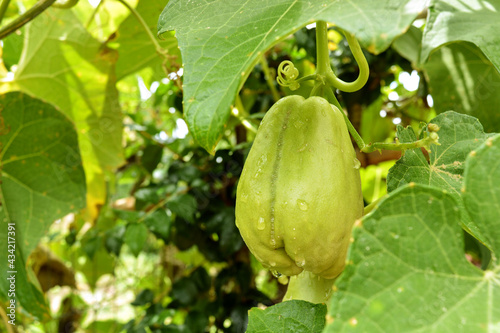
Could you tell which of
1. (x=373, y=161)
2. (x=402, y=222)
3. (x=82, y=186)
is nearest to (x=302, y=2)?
(x=402, y=222)

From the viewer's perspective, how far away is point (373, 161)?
3.19ft

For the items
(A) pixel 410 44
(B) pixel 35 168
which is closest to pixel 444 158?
(A) pixel 410 44

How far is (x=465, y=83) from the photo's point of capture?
0.87 metres

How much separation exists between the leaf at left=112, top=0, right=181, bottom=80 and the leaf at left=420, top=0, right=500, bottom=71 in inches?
24.4

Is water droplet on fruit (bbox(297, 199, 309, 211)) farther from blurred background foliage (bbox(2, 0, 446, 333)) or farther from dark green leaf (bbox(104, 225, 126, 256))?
dark green leaf (bbox(104, 225, 126, 256))

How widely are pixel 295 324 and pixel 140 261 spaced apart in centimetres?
219

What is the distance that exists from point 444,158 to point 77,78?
93cm

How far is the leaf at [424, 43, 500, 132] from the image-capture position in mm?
825

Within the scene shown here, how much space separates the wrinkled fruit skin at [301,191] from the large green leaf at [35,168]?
604 mm

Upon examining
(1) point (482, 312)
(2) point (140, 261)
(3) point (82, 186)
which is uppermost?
(1) point (482, 312)

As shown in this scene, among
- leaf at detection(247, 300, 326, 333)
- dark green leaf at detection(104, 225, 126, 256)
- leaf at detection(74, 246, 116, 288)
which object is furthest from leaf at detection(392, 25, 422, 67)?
leaf at detection(74, 246, 116, 288)

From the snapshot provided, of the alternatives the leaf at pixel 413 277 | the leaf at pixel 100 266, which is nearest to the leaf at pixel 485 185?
the leaf at pixel 413 277

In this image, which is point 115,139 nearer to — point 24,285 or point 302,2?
point 24,285

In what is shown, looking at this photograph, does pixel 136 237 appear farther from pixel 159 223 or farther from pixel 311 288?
pixel 311 288
